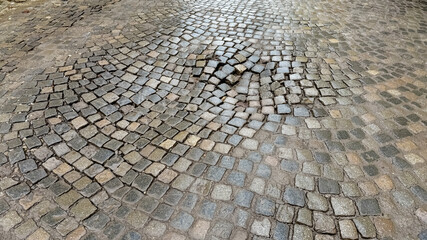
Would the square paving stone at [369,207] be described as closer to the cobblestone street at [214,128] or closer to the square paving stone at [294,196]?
the cobblestone street at [214,128]

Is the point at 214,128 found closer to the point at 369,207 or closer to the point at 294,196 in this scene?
the point at 294,196

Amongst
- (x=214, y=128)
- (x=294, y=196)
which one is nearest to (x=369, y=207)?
(x=294, y=196)

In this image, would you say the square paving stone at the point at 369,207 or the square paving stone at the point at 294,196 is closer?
the square paving stone at the point at 369,207

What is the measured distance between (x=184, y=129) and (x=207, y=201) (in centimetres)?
113

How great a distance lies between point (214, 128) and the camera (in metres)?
3.56

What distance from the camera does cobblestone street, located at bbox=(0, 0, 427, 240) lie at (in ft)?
8.50

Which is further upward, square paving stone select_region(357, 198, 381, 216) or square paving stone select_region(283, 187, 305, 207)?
square paving stone select_region(357, 198, 381, 216)

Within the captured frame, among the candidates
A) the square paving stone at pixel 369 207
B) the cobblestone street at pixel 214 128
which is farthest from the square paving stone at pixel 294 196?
the square paving stone at pixel 369 207

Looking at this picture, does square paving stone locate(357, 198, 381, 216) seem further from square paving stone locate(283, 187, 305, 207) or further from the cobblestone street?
square paving stone locate(283, 187, 305, 207)

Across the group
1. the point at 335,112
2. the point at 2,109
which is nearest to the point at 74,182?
the point at 2,109

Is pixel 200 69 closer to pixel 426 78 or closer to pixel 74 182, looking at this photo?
pixel 74 182

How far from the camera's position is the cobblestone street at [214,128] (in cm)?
259

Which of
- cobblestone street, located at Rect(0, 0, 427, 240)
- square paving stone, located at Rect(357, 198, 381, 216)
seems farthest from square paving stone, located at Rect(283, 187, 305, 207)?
square paving stone, located at Rect(357, 198, 381, 216)

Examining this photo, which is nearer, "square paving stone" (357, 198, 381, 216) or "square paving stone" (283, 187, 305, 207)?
"square paving stone" (357, 198, 381, 216)
